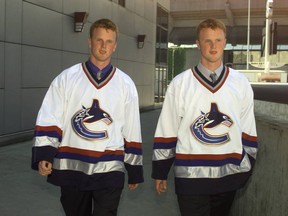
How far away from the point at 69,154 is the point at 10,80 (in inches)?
286

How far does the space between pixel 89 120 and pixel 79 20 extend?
9897 millimetres

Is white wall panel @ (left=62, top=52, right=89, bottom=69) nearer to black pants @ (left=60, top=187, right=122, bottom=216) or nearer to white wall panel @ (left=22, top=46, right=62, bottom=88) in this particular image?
white wall panel @ (left=22, top=46, right=62, bottom=88)

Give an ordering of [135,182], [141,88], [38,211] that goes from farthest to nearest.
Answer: [141,88]
[38,211]
[135,182]

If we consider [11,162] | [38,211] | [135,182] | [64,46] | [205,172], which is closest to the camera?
[205,172]

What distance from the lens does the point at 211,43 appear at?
2.94 m

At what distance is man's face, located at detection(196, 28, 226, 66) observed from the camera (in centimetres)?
293

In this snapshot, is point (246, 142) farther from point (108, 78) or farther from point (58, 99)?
point (58, 99)

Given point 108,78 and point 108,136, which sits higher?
point 108,78

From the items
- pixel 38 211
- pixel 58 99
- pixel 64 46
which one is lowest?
pixel 38 211

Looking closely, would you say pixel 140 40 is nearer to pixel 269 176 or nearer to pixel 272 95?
pixel 272 95

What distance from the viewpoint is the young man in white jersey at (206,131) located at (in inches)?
115

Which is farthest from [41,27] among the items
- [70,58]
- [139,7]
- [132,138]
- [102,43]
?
[139,7]

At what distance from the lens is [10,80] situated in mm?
9812

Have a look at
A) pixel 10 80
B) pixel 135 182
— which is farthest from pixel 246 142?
pixel 10 80
